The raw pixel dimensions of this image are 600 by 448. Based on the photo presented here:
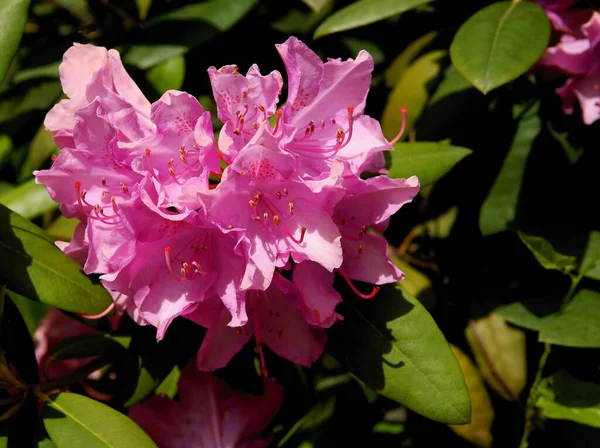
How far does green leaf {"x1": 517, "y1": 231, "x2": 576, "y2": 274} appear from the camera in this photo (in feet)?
3.87

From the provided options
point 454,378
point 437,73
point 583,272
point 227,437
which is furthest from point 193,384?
point 437,73

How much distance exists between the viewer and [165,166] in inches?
36.6

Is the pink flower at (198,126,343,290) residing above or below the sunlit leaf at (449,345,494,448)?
above

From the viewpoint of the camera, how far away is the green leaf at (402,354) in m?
0.98

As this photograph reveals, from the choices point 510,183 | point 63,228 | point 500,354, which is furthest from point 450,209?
point 63,228

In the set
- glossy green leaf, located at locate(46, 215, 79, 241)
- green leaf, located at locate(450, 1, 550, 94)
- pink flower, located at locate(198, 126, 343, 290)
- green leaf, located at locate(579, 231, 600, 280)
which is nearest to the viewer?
pink flower, located at locate(198, 126, 343, 290)

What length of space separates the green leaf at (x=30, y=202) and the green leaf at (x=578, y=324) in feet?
2.79

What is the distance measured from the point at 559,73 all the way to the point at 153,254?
0.80 meters

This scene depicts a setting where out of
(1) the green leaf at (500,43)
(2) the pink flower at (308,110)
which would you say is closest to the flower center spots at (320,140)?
(2) the pink flower at (308,110)

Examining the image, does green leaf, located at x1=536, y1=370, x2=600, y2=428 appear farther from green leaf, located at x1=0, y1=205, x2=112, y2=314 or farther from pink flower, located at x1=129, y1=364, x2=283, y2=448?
green leaf, located at x1=0, y1=205, x2=112, y2=314

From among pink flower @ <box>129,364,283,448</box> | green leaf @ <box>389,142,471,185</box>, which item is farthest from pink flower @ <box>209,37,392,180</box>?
pink flower @ <box>129,364,283,448</box>

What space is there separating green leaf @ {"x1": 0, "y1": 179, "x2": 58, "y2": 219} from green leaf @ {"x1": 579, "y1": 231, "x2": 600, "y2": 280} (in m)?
0.90

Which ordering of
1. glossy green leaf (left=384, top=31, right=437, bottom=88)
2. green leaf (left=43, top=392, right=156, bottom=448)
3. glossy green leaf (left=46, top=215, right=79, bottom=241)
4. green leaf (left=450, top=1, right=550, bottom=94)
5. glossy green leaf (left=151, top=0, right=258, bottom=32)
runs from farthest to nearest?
glossy green leaf (left=384, top=31, right=437, bottom=88) < glossy green leaf (left=151, top=0, right=258, bottom=32) < glossy green leaf (left=46, top=215, right=79, bottom=241) < green leaf (left=450, top=1, right=550, bottom=94) < green leaf (left=43, top=392, right=156, bottom=448)

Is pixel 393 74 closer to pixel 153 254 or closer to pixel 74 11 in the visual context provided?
pixel 74 11
